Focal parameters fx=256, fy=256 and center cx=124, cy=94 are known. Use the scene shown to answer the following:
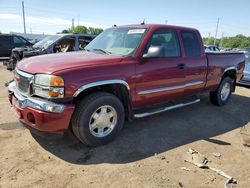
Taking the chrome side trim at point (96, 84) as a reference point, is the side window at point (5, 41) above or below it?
below

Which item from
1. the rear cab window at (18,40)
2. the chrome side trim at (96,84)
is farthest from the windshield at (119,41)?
the rear cab window at (18,40)

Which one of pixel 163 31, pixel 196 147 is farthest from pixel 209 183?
pixel 163 31

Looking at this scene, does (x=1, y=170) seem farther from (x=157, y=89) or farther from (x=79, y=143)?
(x=157, y=89)

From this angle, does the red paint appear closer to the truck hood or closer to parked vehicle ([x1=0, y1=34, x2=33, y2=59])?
the truck hood

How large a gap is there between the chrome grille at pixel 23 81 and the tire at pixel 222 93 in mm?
4738

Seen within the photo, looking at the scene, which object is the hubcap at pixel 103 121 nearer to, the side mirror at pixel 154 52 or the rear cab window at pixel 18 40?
the side mirror at pixel 154 52

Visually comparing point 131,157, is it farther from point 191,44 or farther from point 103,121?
point 191,44

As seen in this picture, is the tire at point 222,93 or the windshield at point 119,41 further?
the tire at point 222,93

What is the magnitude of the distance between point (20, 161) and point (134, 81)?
207cm

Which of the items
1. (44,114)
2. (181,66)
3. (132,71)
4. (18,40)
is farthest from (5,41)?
(44,114)

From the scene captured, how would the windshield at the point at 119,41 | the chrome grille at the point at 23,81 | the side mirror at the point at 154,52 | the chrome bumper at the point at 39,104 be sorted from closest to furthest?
the chrome bumper at the point at 39,104 → the chrome grille at the point at 23,81 → the side mirror at the point at 154,52 → the windshield at the point at 119,41

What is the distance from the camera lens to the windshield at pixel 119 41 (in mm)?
4458

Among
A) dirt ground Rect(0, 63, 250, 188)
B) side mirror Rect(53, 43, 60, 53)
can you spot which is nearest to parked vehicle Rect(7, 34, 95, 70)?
side mirror Rect(53, 43, 60, 53)

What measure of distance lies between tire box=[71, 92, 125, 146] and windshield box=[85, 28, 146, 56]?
95 centimetres
